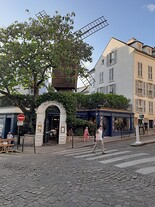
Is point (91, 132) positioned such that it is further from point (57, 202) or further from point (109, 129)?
point (57, 202)

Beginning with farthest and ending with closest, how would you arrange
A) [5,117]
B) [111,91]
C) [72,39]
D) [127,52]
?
1. [111,91]
2. [127,52]
3. [5,117]
4. [72,39]

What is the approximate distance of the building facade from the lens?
92.1ft

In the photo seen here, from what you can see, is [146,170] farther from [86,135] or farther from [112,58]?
[112,58]

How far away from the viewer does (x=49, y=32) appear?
17.4 m

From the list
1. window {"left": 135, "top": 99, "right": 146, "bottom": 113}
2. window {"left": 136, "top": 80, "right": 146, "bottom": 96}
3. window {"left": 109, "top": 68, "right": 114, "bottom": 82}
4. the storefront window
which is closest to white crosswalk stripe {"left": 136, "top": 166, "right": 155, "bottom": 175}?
the storefront window

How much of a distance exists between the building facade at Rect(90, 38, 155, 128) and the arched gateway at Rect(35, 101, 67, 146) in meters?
12.6

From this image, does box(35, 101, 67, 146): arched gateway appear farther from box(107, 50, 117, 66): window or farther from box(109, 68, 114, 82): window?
box(107, 50, 117, 66): window

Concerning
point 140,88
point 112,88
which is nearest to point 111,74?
point 112,88

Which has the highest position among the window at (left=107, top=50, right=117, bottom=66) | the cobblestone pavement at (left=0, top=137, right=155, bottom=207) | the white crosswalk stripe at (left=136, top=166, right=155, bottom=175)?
the window at (left=107, top=50, right=117, bottom=66)

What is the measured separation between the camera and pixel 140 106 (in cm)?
2792

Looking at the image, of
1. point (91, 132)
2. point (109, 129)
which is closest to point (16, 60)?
point (91, 132)

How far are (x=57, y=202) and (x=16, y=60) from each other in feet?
48.9

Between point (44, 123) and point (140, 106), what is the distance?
16.0m

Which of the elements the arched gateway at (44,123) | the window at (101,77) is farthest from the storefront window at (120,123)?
the window at (101,77)
